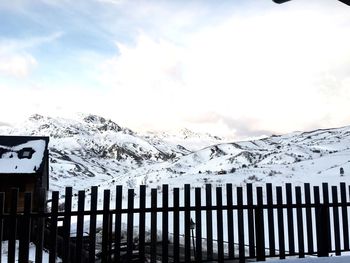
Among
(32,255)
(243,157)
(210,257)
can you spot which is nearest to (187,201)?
(210,257)

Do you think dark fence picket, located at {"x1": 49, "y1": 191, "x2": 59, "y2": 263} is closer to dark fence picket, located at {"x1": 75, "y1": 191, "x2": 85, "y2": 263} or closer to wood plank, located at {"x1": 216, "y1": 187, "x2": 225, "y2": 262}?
dark fence picket, located at {"x1": 75, "y1": 191, "x2": 85, "y2": 263}

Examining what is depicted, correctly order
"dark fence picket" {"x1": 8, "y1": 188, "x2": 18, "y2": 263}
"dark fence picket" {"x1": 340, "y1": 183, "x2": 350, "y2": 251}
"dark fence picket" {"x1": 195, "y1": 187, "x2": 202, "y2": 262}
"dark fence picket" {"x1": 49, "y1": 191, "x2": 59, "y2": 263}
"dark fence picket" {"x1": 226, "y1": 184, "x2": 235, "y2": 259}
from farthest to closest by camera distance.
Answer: "dark fence picket" {"x1": 340, "y1": 183, "x2": 350, "y2": 251}, "dark fence picket" {"x1": 226, "y1": 184, "x2": 235, "y2": 259}, "dark fence picket" {"x1": 195, "y1": 187, "x2": 202, "y2": 262}, "dark fence picket" {"x1": 49, "y1": 191, "x2": 59, "y2": 263}, "dark fence picket" {"x1": 8, "y1": 188, "x2": 18, "y2": 263}

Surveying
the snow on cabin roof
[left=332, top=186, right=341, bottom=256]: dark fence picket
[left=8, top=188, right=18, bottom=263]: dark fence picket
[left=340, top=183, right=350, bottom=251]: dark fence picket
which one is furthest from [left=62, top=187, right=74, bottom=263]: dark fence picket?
the snow on cabin roof

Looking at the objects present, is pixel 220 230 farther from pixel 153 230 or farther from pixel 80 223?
pixel 80 223

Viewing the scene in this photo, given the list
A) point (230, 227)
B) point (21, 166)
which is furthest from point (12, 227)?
point (21, 166)

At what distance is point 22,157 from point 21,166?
2.83ft

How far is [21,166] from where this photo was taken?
56.8 ft

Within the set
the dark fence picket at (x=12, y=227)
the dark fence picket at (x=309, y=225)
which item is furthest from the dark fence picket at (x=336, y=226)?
the dark fence picket at (x=12, y=227)

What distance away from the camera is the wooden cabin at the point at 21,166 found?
1689 cm

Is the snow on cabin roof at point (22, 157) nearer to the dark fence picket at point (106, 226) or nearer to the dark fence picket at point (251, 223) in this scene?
the dark fence picket at point (106, 226)

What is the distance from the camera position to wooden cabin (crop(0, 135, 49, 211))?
55.4 ft

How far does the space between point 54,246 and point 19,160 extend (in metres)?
13.0

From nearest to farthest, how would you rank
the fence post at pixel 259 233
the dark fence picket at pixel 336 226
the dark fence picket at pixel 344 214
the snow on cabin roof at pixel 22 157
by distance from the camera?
the fence post at pixel 259 233, the dark fence picket at pixel 336 226, the dark fence picket at pixel 344 214, the snow on cabin roof at pixel 22 157

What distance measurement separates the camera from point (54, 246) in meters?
6.00
